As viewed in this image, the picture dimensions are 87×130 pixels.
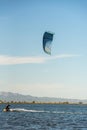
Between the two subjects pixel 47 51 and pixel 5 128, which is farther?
pixel 47 51

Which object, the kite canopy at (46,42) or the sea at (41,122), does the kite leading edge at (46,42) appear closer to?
the kite canopy at (46,42)

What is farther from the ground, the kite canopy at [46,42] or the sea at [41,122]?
the kite canopy at [46,42]

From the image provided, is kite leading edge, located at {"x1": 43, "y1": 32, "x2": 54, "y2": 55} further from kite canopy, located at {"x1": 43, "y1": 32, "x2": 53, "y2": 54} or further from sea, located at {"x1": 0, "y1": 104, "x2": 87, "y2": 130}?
sea, located at {"x1": 0, "y1": 104, "x2": 87, "y2": 130}

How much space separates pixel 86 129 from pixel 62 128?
2827 mm

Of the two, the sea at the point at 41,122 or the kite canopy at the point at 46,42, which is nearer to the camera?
the sea at the point at 41,122

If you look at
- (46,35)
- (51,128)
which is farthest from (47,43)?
(51,128)

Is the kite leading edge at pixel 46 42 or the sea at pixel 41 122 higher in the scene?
the kite leading edge at pixel 46 42

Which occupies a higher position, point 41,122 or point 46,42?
point 46,42

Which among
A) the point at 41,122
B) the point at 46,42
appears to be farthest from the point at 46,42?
the point at 41,122

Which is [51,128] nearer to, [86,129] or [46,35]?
[86,129]

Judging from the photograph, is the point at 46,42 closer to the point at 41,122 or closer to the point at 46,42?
the point at 46,42

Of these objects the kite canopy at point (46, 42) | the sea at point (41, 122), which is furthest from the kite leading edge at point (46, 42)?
the sea at point (41, 122)

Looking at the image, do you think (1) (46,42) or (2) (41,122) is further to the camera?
(2) (41,122)

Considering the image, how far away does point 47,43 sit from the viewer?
57156 mm
